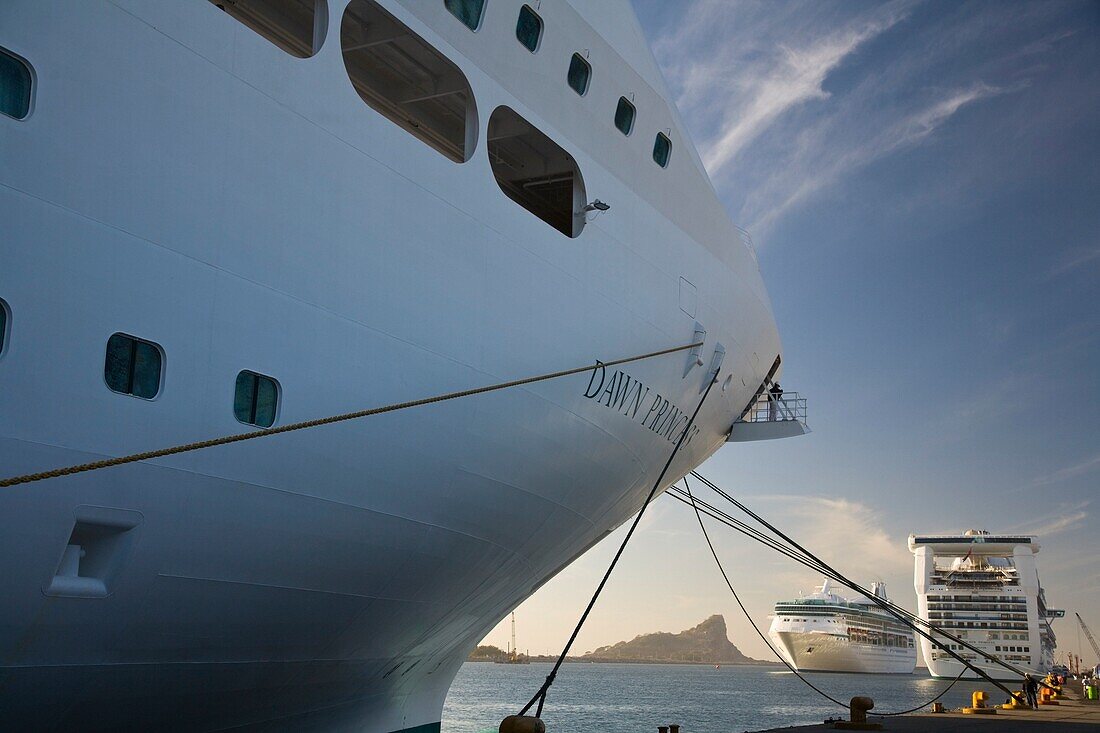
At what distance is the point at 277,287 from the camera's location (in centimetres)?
664

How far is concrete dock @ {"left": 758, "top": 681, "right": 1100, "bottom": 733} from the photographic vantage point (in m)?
14.1

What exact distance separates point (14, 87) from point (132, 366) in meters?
1.68

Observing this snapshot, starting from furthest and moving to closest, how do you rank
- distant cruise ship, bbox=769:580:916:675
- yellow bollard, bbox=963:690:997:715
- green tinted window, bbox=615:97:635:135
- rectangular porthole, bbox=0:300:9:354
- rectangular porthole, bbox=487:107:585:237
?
distant cruise ship, bbox=769:580:916:675, yellow bollard, bbox=963:690:997:715, green tinted window, bbox=615:97:635:135, rectangular porthole, bbox=487:107:585:237, rectangular porthole, bbox=0:300:9:354

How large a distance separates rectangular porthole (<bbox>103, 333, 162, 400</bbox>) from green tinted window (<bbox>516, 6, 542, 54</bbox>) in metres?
4.77

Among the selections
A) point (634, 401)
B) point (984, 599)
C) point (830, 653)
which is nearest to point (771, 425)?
point (634, 401)

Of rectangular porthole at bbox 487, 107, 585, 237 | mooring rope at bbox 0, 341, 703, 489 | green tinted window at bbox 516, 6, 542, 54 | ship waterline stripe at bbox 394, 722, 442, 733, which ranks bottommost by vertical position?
ship waterline stripe at bbox 394, 722, 442, 733

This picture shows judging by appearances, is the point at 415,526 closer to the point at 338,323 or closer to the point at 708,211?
the point at 338,323

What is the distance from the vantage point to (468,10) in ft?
27.9

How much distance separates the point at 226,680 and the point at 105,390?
3006 millimetres

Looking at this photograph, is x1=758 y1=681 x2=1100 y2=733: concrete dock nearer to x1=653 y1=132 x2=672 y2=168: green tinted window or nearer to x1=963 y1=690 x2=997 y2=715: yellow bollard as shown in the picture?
x1=963 y1=690 x2=997 y2=715: yellow bollard

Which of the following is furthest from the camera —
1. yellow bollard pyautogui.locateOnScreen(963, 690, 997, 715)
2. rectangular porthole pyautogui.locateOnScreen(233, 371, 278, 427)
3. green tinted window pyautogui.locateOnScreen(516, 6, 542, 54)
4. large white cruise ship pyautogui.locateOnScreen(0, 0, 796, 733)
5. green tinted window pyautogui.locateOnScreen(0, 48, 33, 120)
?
yellow bollard pyautogui.locateOnScreen(963, 690, 997, 715)

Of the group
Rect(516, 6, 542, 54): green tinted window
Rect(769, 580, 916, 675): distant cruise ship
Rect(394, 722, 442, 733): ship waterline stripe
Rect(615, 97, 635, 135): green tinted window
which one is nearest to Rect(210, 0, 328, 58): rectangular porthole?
Rect(516, 6, 542, 54): green tinted window

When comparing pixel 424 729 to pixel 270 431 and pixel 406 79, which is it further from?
pixel 406 79

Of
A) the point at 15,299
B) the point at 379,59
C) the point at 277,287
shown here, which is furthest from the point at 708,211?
the point at 15,299
